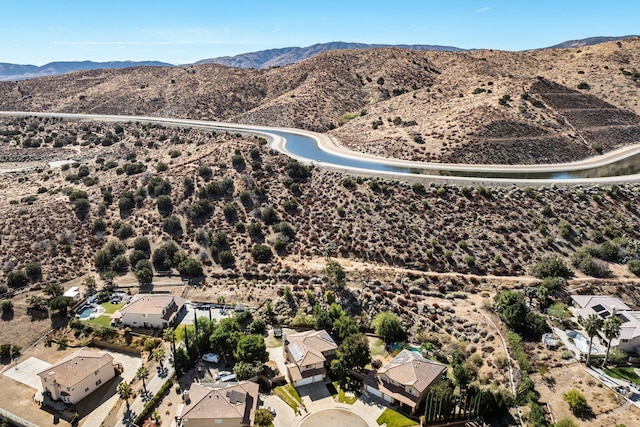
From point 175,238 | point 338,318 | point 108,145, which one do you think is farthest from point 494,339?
point 108,145

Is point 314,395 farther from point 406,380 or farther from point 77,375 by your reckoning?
point 77,375

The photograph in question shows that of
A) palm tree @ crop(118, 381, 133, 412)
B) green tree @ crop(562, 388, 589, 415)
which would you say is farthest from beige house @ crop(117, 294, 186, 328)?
green tree @ crop(562, 388, 589, 415)

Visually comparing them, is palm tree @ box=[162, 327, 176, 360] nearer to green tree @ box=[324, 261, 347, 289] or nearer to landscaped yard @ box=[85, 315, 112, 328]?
landscaped yard @ box=[85, 315, 112, 328]

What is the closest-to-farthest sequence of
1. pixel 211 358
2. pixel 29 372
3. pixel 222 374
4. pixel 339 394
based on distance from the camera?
pixel 339 394
pixel 222 374
pixel 29 372
pixel 211 358

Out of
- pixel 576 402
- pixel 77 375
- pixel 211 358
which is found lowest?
pixel 211 358

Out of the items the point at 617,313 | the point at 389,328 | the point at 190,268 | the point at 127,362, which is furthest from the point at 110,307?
the point at 617,313

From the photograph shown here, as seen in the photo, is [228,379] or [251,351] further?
[251,351]

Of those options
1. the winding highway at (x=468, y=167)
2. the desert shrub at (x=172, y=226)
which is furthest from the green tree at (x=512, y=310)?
the desert shrub at (x=172, y=226)
